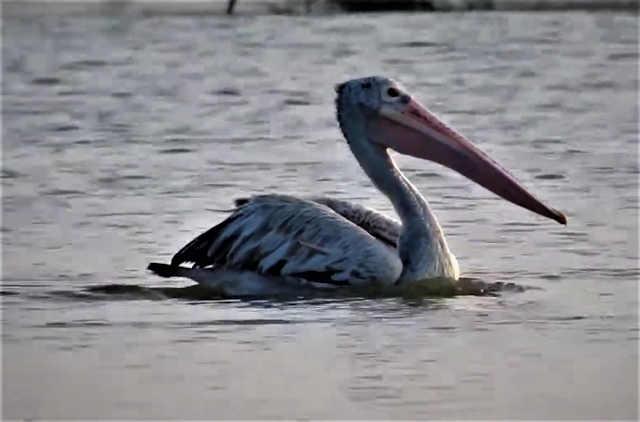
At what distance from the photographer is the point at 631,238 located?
26.6 ft

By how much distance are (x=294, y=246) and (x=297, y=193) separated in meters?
2.41

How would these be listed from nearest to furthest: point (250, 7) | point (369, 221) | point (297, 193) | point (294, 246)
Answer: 1. point (294, 246)
2. point (369, 221)
3. point (297, 193)
4. point (250, 7)

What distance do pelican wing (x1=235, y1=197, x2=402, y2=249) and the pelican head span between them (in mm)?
260

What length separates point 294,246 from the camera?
23.4ft

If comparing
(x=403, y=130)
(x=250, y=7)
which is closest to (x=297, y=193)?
(x=403, y=130)

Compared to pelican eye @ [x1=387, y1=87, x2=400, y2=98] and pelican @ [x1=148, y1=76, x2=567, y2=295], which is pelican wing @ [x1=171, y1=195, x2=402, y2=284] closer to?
pelican @ [x1=148, y1=76, x2=567, y2=295]

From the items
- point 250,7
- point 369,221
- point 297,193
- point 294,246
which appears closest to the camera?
point 294,246

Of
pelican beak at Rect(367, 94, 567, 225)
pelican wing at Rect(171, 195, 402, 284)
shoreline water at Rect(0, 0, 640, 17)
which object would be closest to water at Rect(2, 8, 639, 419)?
pelican wing at Rect(171, 195, 402, 284)

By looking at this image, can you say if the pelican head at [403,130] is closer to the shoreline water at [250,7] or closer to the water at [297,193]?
the water at [297,193]

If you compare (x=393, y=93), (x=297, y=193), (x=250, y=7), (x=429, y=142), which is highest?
(x=393, y=93)

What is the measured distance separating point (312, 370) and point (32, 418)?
36.7 inches

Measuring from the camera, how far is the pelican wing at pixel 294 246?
698 cm

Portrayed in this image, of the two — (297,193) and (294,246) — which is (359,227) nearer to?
(294,246)

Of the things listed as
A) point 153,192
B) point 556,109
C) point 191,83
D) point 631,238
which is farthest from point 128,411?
point 191,83
